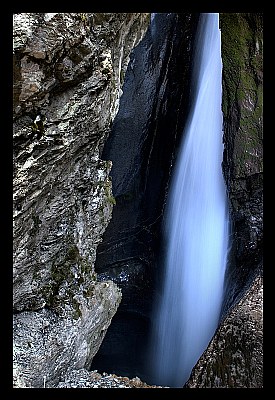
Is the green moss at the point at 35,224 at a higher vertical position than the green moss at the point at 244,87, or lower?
lower

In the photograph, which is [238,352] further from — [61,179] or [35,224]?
[61,179]

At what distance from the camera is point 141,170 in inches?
626

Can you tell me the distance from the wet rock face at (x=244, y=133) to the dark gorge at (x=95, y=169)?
0.03 m

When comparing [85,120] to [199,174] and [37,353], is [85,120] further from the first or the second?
[199,174]

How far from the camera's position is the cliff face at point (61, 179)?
25.7 ft

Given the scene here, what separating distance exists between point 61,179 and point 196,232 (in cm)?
518

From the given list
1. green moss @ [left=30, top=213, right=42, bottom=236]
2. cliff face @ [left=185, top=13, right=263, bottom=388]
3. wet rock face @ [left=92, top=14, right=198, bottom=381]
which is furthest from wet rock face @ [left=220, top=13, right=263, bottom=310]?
green moss @ [left=30, top=213, right=42, bottom=236]

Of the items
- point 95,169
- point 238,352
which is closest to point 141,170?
point 95,169

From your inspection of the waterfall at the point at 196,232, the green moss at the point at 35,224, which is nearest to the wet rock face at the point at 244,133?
the waterfall at the point at 196,232

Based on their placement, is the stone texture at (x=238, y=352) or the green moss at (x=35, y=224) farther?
the green moss at (x=35, y=224)

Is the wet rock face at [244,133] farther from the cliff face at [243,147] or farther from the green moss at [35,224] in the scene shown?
the green moss at [35,224]

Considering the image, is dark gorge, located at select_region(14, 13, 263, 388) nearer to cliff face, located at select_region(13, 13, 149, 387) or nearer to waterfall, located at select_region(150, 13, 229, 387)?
cliff face, located at select_region(13, 13, 149, 387)

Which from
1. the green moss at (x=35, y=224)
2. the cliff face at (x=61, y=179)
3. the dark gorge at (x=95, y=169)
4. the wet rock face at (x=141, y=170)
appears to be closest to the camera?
the cliff face at (x=61, y=179)

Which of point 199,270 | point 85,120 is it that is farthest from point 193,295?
point 85,120
